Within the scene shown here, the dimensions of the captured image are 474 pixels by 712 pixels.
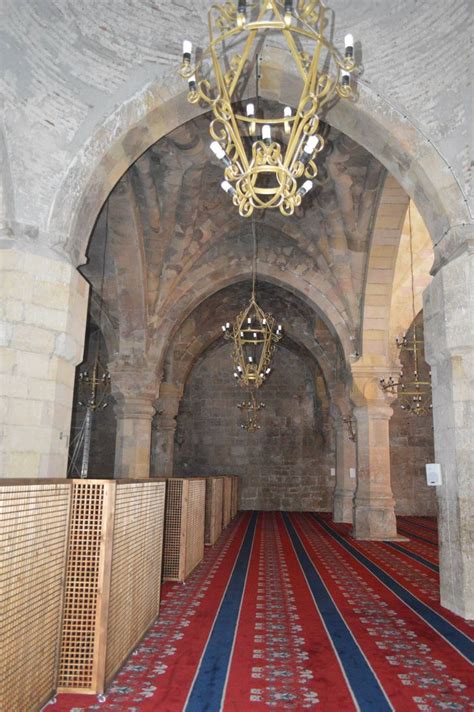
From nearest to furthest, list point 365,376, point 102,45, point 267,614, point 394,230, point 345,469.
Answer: point 267,614
point 102,45
point 394,230
point 365,376
point 345,469

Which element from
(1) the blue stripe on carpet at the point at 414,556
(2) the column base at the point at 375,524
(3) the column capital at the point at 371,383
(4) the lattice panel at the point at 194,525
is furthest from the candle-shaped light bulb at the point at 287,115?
(2) the column base at the point at 375,524

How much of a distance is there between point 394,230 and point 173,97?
482 cm

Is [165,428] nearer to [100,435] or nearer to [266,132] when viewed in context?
[100,435]

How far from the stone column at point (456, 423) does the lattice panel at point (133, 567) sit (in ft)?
8.40

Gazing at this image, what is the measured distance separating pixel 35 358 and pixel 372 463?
7066mm

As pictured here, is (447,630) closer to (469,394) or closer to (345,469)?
Result: (469,394)

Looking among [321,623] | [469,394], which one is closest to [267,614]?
[321,623]

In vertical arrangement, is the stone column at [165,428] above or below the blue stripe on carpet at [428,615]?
above

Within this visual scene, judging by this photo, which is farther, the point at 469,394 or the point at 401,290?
the point at 401,290

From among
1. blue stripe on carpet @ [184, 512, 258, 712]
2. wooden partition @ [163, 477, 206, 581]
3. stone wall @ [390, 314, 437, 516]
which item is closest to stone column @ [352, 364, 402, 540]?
blue stripe on carpet @ [184, 512, 258, 712]

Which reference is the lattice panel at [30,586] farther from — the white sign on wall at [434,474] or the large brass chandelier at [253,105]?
the white sign on wall at [434,474]

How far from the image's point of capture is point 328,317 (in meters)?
10.5

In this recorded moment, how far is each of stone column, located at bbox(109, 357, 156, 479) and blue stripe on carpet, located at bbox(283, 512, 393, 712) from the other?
5.18m

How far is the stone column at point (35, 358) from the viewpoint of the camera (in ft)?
14.5
